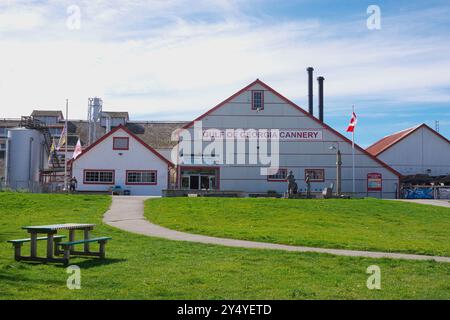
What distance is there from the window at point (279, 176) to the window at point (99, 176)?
537 inches

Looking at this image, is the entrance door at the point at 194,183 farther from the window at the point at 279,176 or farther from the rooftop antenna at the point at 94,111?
the rooftop antenna at the point at 94,111

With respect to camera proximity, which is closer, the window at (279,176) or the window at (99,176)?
the window at (99,176)

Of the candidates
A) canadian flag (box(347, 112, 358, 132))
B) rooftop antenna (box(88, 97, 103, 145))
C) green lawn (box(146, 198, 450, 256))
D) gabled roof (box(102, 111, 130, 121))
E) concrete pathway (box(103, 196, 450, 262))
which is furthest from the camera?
gabled roof (box(102, 111, 130, 121))

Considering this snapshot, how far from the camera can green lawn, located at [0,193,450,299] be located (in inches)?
342

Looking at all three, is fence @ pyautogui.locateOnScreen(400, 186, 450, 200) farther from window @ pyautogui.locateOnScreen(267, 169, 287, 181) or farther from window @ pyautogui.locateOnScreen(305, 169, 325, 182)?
window @ pyautogui.locateOnScreen(267, 169, 287, 181)

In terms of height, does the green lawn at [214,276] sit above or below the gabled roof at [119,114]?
below

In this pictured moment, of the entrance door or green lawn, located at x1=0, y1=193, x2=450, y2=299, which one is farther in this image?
the entrance door

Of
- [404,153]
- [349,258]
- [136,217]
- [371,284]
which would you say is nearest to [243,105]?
[404,153]

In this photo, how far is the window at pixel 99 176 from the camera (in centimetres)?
4981

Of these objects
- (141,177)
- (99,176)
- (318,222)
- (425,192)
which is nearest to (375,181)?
(425,192)

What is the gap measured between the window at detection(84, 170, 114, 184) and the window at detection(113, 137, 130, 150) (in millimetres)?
2172

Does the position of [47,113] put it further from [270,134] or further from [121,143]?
[270,134]

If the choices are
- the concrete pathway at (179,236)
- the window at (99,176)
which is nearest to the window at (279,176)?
the window at (99,176)

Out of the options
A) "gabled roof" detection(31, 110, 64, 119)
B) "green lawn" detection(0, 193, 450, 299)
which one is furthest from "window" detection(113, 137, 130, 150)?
"gabled roof" detection(31, 110, 64, 119)
